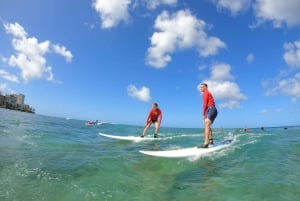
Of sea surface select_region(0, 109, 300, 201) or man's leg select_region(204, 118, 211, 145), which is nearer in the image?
sea surface select_region(0, 109, 300, 201)

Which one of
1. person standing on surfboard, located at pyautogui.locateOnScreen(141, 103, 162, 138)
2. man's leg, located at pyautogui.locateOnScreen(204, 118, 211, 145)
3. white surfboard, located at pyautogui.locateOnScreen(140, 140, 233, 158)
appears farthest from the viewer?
person standing on surfboard, located at pyautogui.locateOnScreen(141, 103, 162, 138)

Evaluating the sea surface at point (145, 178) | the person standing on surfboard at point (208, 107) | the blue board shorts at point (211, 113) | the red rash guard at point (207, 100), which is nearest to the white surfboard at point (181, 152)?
the sea surface at point (145, 178)

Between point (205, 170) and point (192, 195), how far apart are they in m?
2.62

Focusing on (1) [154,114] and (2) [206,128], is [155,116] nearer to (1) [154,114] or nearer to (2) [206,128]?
(1) [154,114]

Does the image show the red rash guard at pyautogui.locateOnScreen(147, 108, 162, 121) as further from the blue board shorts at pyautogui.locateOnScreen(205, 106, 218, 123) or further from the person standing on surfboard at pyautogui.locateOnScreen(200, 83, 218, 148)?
the blue board shorts at pyautogui.locateOnScreen(205, 106, 218, 123)

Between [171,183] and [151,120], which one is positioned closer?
[171,183]

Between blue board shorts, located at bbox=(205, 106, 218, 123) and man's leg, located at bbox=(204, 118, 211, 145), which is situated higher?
blue board shorts, located at bbox=(205, 106, 218, 123)

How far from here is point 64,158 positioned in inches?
382

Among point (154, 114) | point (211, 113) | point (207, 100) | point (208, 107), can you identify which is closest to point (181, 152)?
point (211, 113)

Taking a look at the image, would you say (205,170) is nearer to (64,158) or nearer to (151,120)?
(64,158)

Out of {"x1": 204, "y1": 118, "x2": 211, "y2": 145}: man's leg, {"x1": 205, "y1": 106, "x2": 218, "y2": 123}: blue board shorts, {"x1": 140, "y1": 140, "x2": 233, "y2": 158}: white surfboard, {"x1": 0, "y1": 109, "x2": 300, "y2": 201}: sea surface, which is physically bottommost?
{"x1": 0, "y1": 109, "x2": 300, "y2": 201}: sea surface

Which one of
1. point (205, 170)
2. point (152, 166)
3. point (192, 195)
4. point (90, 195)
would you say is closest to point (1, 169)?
point (90, 195)

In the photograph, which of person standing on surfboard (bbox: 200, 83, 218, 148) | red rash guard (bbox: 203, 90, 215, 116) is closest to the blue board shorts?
person standing on surfboard (bbox: 200, 83, 218, 148)

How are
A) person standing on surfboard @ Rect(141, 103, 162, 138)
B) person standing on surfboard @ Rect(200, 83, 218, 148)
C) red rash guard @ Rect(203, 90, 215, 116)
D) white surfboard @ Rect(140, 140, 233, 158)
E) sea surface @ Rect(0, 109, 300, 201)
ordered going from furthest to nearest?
person standing on surfboard @ Rect(141, 103, 162, 138)
red rash guard @ Rect(203, 90, 215, 116)
person standing on surfboard @ Rect(200, 83, 218, 148)
white surfboard @ Rect(140, 140, 233, 158)
sea surface @ Rect(0, 109, 300, 201)
